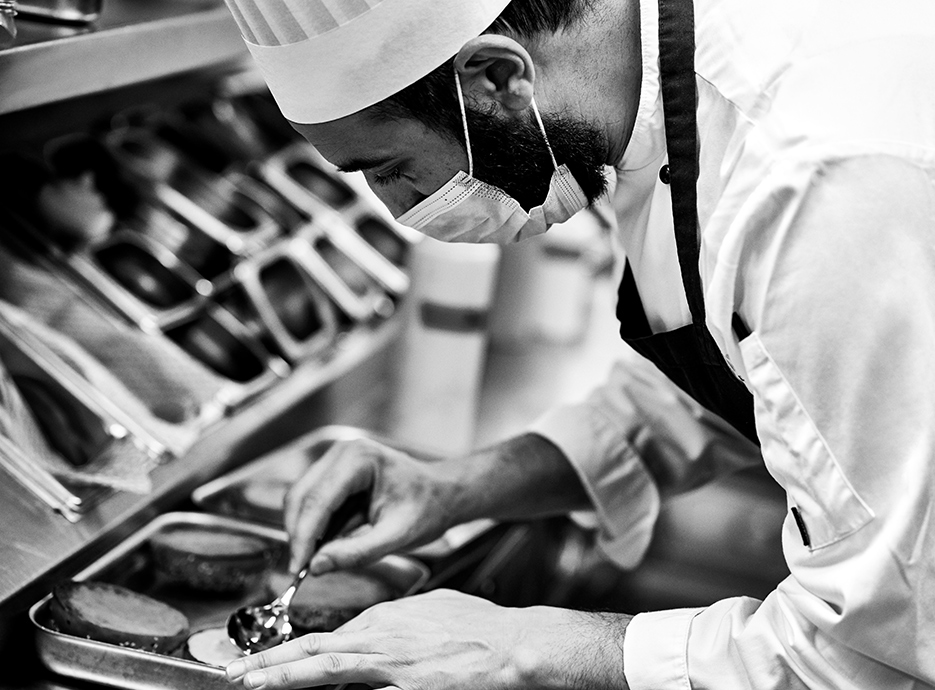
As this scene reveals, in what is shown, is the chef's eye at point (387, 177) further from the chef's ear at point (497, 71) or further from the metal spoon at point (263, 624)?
the metal spoon at point (263, 624)

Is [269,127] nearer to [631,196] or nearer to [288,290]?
[288,290]

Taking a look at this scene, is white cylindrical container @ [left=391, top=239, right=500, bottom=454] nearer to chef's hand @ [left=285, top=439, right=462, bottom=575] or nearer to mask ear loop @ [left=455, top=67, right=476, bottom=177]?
chef's hand @ [left=285, top=439, right=462, bottom=575]

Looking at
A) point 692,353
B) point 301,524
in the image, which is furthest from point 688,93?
point 301,524

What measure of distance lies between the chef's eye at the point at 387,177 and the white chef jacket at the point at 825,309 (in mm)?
245

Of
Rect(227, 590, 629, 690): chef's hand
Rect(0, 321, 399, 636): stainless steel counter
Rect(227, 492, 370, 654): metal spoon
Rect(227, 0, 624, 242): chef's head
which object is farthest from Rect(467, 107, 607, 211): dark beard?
Rect(0, 321, 399, 636): stainless steel counter

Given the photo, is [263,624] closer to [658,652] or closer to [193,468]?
[193,468]

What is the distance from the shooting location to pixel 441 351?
2014mm

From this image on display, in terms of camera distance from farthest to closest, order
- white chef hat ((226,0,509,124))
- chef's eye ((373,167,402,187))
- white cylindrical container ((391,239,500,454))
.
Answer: white cylindrical container ((391,239,500,454))
chef's eye ((373,167,402,187))
white chef hat ((226,0,509,124))

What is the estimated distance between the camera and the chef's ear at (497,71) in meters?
1.01

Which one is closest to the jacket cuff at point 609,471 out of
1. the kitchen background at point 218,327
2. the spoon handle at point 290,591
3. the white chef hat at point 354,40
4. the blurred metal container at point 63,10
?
the kitchen background at point 218,327

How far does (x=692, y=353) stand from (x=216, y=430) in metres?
0.74

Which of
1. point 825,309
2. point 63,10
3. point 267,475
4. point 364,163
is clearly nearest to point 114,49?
point 63,10

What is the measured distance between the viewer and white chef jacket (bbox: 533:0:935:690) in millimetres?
856

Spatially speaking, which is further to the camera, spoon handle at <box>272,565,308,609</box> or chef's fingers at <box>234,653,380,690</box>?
spoon handle at <box>272,565,308,609</box>
